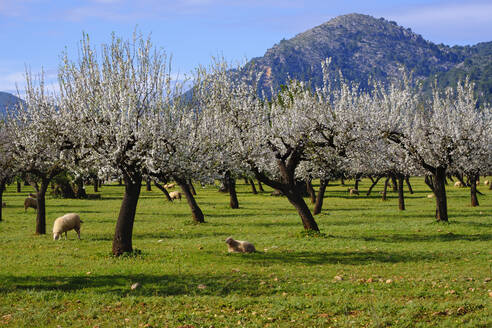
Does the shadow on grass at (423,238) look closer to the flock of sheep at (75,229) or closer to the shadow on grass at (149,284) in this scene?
the flock of sheep at (75,229)

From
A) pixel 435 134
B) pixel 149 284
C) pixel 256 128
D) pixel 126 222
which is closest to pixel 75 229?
pixel 126 222

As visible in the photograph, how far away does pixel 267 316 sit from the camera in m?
11.2

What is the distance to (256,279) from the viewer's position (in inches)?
605

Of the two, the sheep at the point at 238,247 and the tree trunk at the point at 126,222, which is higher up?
the tree trunk at the point at 126,222

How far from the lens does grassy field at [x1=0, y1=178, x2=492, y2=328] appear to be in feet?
36.8

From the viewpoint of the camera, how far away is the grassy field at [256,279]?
11211 mm

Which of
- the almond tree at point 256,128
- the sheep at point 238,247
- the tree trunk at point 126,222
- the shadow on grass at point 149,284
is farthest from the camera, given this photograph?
the almond tree at point 256,128

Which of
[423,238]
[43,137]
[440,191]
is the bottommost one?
[423,238]

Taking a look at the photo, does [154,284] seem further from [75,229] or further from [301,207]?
[75,229]

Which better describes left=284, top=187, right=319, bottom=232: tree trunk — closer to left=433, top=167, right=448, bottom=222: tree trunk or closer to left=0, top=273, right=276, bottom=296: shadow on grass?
left=0, top=273, right=276, bottom=296: shadow on grass

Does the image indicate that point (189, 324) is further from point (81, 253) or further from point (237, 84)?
point (237, 84)

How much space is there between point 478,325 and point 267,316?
15.0 ft

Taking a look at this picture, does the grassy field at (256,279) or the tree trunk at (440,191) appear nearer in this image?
the grassy field at (256,279)

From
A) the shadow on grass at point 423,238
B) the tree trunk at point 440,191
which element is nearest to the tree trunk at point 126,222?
the shadow on grass at point 423,238
